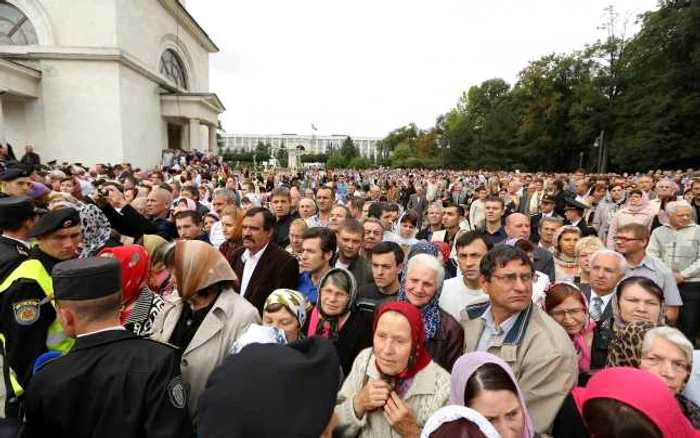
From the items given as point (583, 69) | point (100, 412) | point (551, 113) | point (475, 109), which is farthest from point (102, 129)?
point (475, 109)

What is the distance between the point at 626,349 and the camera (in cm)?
259

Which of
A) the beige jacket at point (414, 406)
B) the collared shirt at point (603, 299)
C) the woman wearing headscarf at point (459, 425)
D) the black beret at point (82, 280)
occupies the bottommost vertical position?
the beige jacket at point (414, 406)

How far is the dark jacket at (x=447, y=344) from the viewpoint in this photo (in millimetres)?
2713

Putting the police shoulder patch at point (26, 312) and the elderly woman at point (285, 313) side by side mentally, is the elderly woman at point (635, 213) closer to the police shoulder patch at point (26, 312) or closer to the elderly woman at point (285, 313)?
the elderly woman at point (285, 313)

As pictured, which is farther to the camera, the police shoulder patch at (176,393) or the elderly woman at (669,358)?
the elderly woman at (669,358)

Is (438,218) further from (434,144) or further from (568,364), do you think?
(434,144)

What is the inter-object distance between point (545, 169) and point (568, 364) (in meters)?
59.1

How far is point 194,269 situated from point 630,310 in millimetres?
3191

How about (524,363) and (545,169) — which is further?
(545,169)

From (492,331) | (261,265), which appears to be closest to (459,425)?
(492,331)

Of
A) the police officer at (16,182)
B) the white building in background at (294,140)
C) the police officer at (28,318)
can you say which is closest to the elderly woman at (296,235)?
the police officer at (28,318)

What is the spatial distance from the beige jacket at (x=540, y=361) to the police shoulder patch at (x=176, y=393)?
1.85 m

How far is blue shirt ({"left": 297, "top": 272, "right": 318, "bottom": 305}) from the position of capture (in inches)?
162

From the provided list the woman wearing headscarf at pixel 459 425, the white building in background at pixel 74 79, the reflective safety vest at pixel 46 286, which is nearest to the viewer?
the woman wearing headscarf at pixel 459 425
